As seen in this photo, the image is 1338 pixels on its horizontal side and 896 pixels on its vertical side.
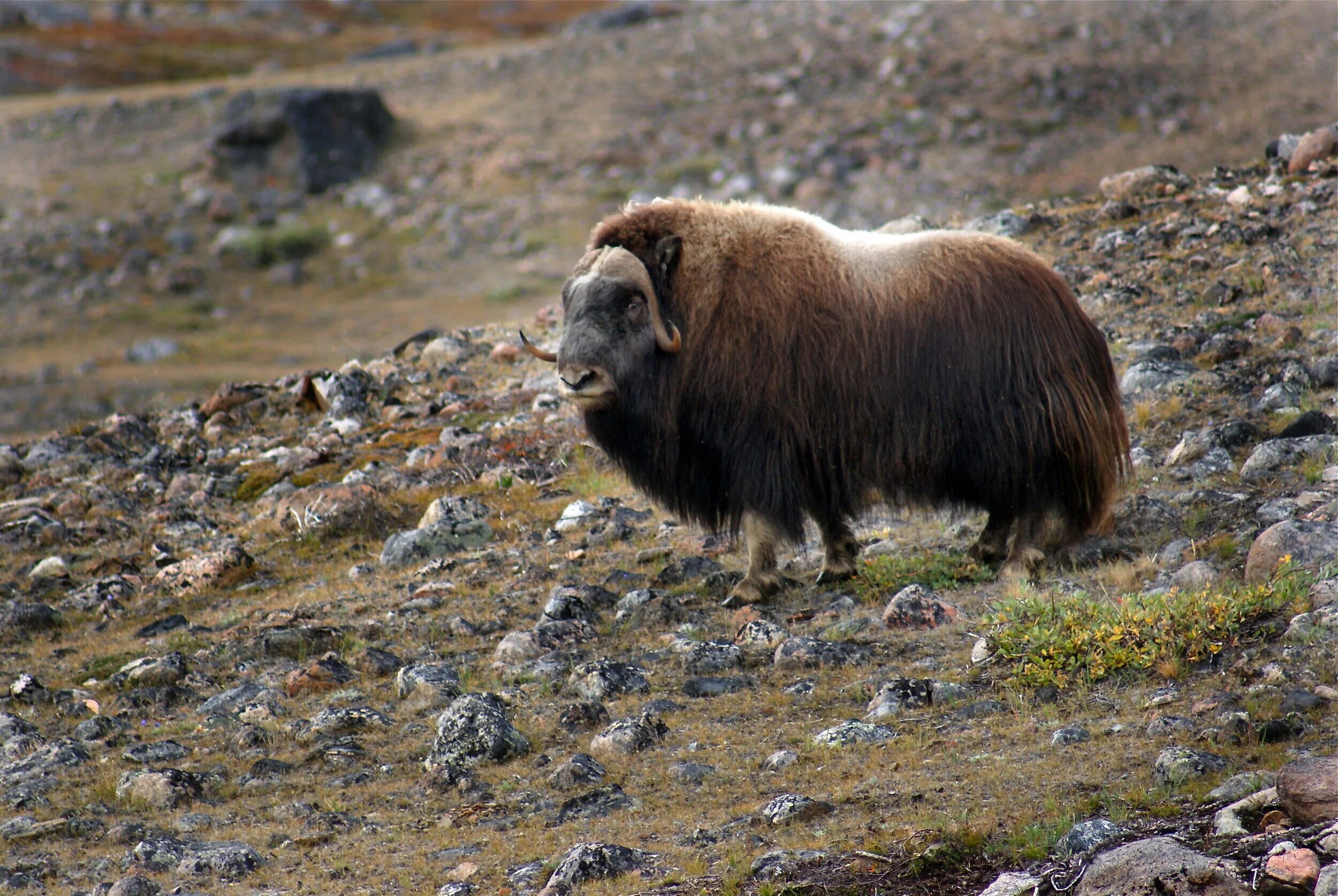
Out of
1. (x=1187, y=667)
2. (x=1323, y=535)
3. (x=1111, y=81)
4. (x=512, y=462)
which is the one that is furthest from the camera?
(x=1111, y=81)

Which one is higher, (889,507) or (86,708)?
(889,507)

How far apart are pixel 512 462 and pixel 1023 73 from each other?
64.1ft

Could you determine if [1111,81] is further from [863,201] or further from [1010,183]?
[863,201]

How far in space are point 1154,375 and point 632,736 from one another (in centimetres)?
404

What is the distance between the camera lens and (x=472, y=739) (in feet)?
14.9

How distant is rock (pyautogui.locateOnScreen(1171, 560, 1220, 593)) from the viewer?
4.68 metres

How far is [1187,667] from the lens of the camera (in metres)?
4.10

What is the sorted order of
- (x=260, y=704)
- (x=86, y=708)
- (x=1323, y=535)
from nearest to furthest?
(x=1323, y=535), (x=260, y=704), (x=86, y=708)

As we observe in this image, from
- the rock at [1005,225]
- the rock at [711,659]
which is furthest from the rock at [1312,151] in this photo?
the rock at [711,659]

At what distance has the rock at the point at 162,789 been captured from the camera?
4.54 m

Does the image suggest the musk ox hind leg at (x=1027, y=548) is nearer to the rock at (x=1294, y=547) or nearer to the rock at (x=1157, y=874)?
the rock at (x=1294, y=547)

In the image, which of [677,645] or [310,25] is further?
[310,25]

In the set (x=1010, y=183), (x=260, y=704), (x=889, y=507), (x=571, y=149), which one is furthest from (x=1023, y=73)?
(x=260, y=704)

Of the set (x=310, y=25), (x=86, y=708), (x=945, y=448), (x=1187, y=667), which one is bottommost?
(x=86, y=708)
